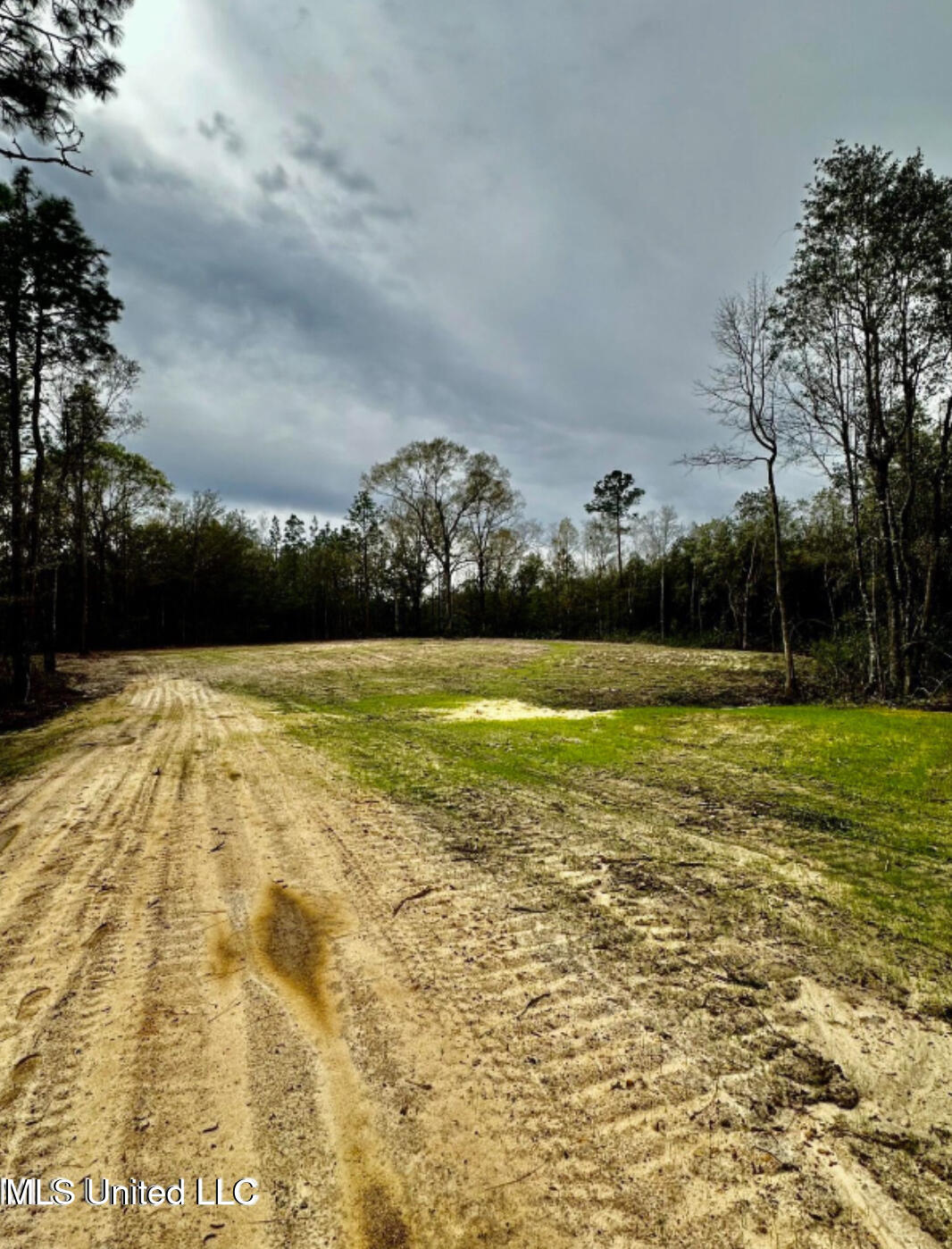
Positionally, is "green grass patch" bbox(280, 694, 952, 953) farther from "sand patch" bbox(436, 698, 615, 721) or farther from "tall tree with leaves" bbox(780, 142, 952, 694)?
"tall tree with leaves" bbox(780, 142, 952, 694)

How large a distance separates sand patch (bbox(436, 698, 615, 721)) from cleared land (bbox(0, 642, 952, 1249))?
385cm

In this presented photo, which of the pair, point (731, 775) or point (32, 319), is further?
point (32, 319)

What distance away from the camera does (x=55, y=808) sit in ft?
15.3

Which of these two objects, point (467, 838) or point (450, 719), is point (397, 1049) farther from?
point (450, 719)

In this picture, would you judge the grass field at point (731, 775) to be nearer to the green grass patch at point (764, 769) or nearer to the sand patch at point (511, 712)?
the green grass patch at point (764, 769)

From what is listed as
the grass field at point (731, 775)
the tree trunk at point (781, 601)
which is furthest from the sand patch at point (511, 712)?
the tree trunk at point (781, 601)

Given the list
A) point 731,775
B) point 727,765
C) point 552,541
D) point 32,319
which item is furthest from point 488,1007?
point 552,541

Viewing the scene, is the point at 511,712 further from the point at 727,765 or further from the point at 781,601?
the point at 781,601

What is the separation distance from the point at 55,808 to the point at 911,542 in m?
19.3

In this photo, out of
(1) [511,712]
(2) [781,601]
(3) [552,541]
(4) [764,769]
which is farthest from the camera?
(3) [552,541]

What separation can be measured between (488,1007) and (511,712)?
24.7 feet

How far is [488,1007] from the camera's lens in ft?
7.52

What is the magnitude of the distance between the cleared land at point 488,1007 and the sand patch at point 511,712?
3853mm

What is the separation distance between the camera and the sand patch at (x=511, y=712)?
9234 mm
